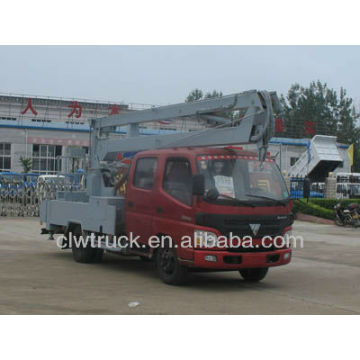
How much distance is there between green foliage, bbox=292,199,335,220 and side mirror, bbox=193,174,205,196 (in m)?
19.5

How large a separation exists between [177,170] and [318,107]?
240 ft

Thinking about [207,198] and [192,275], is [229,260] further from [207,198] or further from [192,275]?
[192,275]

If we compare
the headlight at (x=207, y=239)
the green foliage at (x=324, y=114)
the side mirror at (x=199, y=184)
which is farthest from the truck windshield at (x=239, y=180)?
the green foliage at (x=324, y=114)

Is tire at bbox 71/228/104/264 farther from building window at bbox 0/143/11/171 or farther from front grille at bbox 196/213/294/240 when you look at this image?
building window at bbox 0/143/11/171

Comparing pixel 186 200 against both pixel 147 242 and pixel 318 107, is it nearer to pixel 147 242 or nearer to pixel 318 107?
pixel 147 242

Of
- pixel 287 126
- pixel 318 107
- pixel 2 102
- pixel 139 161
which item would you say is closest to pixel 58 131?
pixel 2 102

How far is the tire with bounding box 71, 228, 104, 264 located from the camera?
40.6ft

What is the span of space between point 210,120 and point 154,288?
124 inches

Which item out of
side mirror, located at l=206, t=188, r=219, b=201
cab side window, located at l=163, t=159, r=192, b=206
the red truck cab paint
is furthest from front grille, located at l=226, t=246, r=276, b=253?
cab side window, located at l=163, t=159, r=192, b=206

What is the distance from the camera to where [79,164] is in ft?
48.4

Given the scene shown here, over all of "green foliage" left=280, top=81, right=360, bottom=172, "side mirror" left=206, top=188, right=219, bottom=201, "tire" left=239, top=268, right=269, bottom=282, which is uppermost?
"green foliage" left=280, top=81, right=360, bottom=172

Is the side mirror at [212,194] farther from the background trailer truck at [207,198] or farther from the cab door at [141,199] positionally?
the cab door at [141,199]

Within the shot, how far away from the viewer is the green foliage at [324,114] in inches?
3000

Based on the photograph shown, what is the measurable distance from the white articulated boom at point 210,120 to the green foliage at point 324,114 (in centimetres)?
6422
